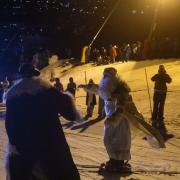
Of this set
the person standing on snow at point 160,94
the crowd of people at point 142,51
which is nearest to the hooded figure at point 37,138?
the person standing on snow at point 160,94

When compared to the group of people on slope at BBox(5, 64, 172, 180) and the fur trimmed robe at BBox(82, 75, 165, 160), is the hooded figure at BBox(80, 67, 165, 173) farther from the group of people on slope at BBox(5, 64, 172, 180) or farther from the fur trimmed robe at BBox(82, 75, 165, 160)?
the group of people on slope at BBox(5, 64, 172, 180)

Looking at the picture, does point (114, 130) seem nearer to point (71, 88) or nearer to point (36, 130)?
point (36, 130)

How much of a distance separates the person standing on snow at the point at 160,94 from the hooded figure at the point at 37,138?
10.4 metres

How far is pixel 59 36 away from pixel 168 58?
46.0 ft

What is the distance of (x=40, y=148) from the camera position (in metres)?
5.68

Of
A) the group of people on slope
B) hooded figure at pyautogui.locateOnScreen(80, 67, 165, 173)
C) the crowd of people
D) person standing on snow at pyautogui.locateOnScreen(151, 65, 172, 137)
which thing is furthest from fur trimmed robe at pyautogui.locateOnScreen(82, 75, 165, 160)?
the crowd of people

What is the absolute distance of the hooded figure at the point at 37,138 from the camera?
5.68 m

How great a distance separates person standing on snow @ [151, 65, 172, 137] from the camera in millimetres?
16083

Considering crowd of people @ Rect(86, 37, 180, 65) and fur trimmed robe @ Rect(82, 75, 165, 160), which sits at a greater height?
crowd of people @ Rect(86, 37, 180, 65)

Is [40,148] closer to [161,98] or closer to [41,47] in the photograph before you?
[161,98]

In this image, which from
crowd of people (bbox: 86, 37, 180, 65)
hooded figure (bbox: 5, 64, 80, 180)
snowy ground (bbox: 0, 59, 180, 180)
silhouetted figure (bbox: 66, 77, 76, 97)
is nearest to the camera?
hooded figure (bbox: 5, 64, 80, 180)

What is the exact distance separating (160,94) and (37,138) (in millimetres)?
10984

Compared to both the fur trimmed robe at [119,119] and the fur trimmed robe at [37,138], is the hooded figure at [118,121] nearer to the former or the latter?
the fur trimmed robe at [119,119]

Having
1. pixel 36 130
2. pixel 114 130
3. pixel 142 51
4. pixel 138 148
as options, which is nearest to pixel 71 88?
pixel 138 148
